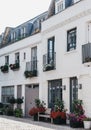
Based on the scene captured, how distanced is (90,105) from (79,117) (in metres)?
0.91

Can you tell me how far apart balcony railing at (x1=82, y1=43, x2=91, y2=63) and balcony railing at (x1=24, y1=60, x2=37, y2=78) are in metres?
8.04

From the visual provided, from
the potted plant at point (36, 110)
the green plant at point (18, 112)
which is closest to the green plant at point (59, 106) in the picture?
the potted plant at point (36, 110)

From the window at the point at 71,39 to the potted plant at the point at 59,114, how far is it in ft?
11.2

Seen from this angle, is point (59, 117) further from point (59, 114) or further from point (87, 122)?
point (87, 122)

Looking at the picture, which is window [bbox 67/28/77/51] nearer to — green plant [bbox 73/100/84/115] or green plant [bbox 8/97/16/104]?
green plant [bbox 73/100/84/115]

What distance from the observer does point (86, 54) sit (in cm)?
2119

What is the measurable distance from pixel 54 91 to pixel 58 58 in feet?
7.78

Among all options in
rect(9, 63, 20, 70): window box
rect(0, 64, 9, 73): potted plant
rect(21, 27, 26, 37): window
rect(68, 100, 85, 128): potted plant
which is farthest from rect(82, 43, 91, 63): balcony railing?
rect(0, 64, 9, 73): potted plant

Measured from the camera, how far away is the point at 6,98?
3622cm

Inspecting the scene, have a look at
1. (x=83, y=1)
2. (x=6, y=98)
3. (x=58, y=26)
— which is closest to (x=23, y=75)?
(x=6, y=98)

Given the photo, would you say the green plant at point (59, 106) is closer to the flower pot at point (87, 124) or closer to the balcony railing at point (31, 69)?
the flower pot at point (87, 124)

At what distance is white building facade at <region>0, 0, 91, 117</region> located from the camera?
72.6 ft

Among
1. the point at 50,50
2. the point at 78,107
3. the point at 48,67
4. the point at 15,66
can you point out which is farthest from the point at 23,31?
the point at 78,107

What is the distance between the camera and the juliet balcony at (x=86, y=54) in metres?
20.7
